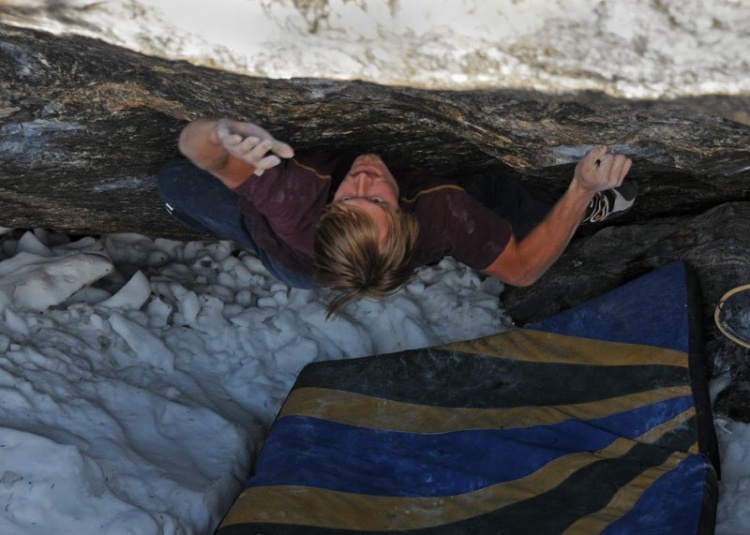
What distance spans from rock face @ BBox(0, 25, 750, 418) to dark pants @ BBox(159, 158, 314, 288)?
85mm

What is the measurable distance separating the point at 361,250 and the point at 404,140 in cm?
55

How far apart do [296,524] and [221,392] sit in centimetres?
74

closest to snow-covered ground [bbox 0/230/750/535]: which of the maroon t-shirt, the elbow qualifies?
the maroon t-shirt

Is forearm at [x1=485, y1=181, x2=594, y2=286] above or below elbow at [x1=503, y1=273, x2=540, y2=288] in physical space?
above

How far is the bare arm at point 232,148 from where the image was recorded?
1758 mm

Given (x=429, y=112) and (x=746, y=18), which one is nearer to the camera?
(x=746, y=18)

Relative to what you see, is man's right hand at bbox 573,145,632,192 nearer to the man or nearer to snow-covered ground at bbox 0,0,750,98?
the man

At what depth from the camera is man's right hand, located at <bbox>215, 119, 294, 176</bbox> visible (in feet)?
5.75

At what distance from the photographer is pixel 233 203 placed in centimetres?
241

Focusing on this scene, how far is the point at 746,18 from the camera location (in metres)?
1.44

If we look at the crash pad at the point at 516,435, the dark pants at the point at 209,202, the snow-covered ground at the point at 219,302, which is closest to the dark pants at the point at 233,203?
the dark pants at the point at 209,202

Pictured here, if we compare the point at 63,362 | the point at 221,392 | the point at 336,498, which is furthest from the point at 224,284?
the point at 336,498

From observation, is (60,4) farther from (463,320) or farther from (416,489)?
(463,320)

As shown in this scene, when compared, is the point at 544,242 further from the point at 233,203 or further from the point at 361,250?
the point at 233,203
